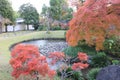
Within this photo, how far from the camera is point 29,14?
37.5 meters

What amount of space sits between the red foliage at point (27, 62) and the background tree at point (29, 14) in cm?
2847

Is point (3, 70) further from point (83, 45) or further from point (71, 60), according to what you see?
point (83, 45)

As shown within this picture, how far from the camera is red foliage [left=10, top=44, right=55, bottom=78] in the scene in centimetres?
898

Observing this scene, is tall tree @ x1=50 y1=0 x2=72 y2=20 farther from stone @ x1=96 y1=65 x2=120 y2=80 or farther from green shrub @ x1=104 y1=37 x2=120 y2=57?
stone @ x1=96 y1=65 x2=120 y2=80

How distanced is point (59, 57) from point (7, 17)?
25.6 metres

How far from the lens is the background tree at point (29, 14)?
37.5 metres

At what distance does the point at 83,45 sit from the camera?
1789 cm

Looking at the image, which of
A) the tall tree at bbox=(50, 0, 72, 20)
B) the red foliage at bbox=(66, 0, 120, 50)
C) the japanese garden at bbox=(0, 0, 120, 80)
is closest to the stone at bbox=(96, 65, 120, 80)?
the japanese garden at bbox=(0, 0, 120, 80)

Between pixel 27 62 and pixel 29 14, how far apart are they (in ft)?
94.7

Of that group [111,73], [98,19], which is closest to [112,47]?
[98,19]

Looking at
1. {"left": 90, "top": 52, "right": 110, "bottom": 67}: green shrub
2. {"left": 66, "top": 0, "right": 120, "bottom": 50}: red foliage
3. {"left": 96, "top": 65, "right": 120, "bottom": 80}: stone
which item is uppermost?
{"left": 66, "top": 0, "right": 120, "bottom": 50}: red foliage

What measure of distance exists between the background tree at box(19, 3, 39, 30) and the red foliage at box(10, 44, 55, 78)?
1121 inches

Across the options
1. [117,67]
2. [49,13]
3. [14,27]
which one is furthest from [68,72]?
[14,27]

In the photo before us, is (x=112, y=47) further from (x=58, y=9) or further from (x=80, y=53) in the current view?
(x=58, y=9)
